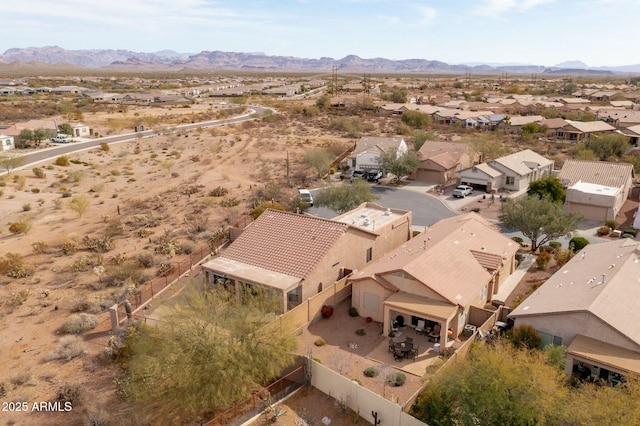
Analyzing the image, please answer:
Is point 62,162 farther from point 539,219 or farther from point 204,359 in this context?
point 539,219

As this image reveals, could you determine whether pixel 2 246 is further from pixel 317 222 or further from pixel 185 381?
pixel 185 381

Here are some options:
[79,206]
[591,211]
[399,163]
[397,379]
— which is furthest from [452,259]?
[79,206]

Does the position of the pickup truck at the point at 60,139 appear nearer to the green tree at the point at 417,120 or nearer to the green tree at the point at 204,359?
the green tree at the point at 417,120

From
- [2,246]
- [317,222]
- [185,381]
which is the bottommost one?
[2,246]

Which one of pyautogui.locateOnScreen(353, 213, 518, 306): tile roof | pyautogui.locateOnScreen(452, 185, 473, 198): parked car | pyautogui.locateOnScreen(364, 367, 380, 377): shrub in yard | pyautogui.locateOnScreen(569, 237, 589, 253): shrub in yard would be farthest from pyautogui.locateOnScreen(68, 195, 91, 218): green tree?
pyautogui.locateOnScreen(569, 237, 589, 253): shrub in yard

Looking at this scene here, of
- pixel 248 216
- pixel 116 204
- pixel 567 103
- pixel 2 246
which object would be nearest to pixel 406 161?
pixel 248 216
